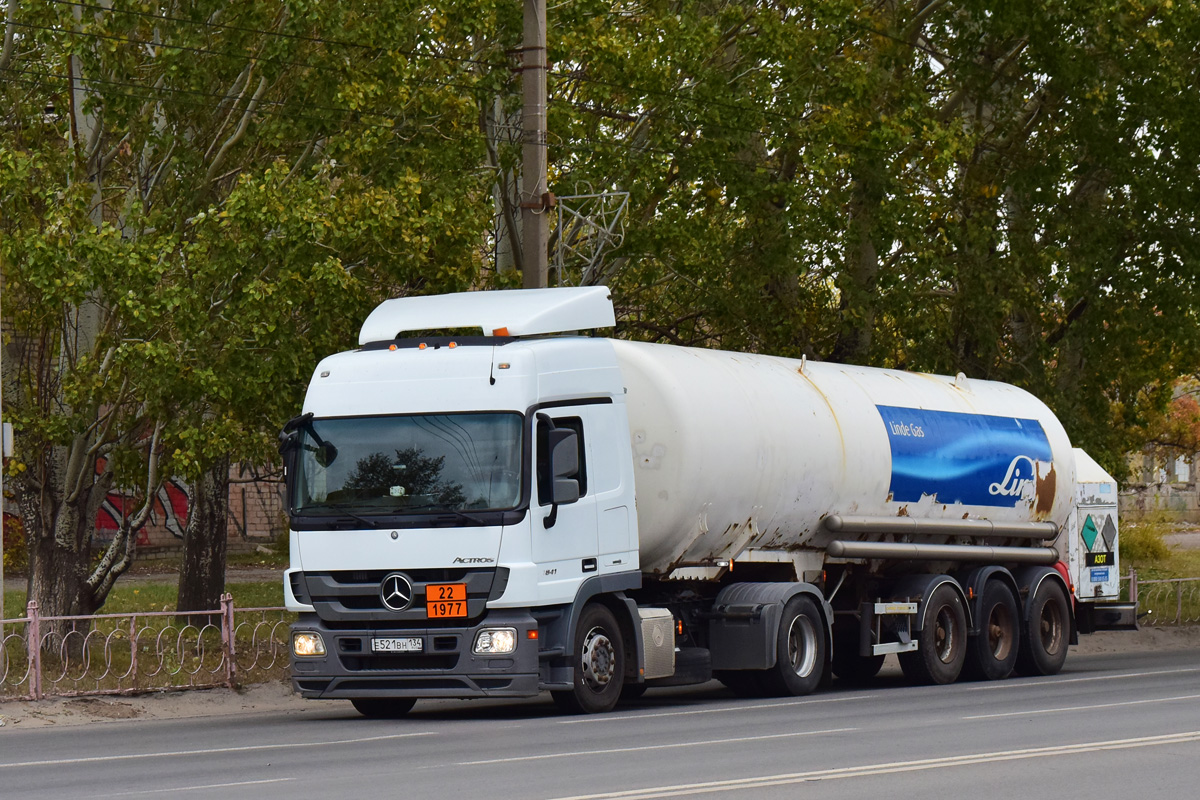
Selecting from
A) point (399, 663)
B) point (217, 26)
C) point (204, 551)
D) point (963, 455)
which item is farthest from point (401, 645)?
point (204, 551)

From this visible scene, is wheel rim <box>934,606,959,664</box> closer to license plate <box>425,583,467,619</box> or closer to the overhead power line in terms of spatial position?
license plate <box>425,583,467,619</box>

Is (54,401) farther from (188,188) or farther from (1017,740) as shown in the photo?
(1017,740)

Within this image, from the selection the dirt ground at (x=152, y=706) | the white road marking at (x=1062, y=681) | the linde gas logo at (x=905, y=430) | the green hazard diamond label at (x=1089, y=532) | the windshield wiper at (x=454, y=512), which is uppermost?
the linde gas logo at (x=905, y=430)

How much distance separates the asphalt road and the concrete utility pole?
4606mm

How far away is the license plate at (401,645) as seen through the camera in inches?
579

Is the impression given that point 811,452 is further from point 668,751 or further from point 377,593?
point 668,751

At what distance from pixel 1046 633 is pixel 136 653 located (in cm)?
1086

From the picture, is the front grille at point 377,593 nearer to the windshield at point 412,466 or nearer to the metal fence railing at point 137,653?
the windshield at point 412,466

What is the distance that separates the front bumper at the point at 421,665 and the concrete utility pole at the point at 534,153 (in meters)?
4.85

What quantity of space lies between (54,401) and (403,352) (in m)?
8.17

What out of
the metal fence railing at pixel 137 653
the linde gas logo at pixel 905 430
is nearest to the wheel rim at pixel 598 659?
the metal fence railing at pixel 137 653

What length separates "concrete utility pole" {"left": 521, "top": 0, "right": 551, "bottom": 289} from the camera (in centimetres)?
1877

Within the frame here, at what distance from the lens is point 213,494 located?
24531mm

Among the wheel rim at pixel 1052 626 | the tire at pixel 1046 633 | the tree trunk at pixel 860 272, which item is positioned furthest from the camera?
the tree trunk at pixel 860 272
